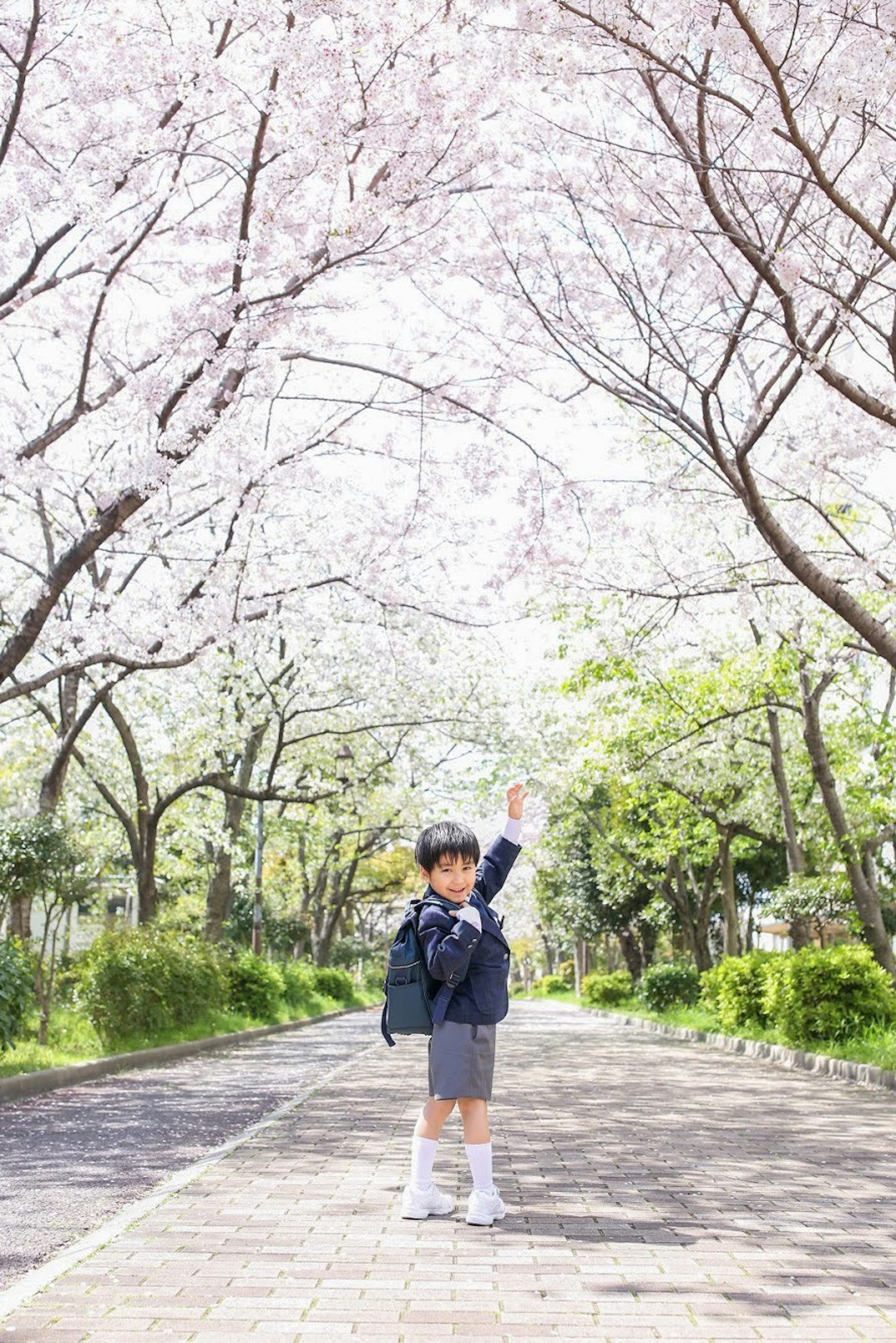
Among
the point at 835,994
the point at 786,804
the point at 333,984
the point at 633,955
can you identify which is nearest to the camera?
the point at 835,994

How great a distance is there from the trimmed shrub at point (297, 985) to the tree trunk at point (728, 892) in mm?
8917

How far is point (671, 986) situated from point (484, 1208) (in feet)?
76.0

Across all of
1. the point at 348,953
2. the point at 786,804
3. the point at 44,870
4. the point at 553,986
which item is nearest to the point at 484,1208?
the point at 44,870

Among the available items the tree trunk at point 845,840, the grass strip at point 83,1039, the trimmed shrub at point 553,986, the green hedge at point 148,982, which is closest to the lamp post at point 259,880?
the grass strip at point 83,1039

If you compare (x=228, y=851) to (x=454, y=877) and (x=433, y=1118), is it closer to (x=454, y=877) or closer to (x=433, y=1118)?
(x=433, y=1118)

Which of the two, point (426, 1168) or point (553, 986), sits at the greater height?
point (553, 986)

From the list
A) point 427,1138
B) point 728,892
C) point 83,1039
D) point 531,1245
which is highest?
point 728,892

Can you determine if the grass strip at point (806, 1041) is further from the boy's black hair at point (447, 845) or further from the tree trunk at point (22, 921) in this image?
the tree trunk at point (22, 921)

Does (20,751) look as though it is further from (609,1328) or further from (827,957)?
(609,1328)

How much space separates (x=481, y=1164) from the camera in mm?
5203

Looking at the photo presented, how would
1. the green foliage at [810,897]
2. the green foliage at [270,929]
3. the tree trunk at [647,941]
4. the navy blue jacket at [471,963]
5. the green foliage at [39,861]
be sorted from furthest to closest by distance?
1. the green foliage at [270,929]
2. the tree trunk at [647,941]
3. the green foliage at [810,897]
4. the green foliage at [39,861]
5. the navy blue jacket at [471,963]

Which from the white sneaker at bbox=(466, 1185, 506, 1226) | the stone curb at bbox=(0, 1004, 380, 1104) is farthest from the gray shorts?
the stone curb at bbox=(0, 1004, 380, 1104)

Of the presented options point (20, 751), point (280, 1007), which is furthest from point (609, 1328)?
point (20, 751)

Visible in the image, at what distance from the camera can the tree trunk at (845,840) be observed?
15.9 metres
